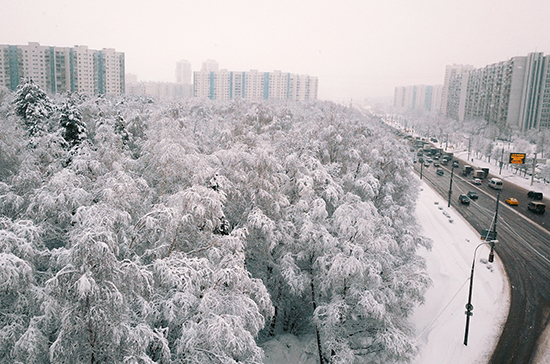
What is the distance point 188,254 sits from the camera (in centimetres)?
1045

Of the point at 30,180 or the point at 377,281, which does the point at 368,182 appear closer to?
the point at 377,281

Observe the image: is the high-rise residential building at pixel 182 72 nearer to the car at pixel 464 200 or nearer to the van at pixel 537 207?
the car at pixel 464 200

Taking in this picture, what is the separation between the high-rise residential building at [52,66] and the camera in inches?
2995

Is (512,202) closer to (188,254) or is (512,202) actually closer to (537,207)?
(537,207)

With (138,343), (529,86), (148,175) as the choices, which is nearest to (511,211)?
(148,175)

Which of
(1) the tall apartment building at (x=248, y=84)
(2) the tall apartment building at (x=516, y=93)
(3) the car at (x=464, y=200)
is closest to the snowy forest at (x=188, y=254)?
(3) the car at (x=464, y=200)

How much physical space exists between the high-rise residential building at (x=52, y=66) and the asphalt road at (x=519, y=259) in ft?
232

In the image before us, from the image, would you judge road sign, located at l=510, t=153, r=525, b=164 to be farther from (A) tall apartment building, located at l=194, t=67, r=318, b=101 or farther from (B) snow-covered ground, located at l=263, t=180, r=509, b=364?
(A) tall apartment building, located at l=194, t=67, r=318, b=101

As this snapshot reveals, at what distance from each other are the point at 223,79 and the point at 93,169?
369 feet

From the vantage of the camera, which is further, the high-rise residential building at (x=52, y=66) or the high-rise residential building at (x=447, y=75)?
the high-rise residential building at (x=447, y=75)

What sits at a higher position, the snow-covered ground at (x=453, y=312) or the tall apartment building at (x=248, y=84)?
the tall apartment building at (x=248, y=84)

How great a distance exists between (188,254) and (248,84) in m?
116

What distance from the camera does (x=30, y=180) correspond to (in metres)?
10.8

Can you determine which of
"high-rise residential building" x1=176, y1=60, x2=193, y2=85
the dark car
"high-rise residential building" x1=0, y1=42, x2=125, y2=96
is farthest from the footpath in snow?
"high-rise residential building" x1=176, y1=60, x2=193, y2=85
